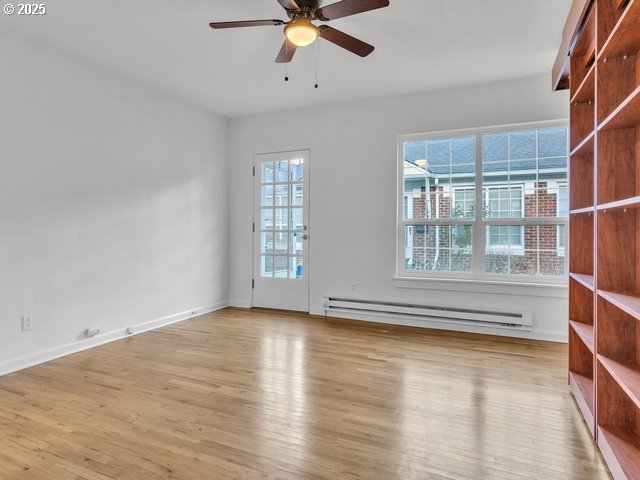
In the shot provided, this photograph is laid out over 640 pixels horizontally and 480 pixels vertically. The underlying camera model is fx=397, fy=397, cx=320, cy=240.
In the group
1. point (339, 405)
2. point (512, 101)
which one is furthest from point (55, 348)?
point (512, 101)

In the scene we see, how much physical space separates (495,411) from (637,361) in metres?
0.88

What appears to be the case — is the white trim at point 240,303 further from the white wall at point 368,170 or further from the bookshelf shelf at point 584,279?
the bookshelf shelf at point 584,279

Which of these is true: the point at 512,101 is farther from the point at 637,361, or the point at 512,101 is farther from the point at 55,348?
the point at 55,348

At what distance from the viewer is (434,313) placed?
4.60m

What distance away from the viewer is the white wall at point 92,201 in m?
3.30

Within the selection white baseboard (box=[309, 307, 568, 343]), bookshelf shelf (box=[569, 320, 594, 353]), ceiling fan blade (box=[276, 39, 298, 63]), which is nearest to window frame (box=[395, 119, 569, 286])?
white baseboard (box=[309, 307, 568, 343])

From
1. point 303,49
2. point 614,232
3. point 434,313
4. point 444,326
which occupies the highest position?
point 303,49

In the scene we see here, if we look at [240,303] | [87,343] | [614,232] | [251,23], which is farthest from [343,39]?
[240,303]

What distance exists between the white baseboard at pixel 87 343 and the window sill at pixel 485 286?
2.71 m

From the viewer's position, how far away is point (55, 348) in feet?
11.8

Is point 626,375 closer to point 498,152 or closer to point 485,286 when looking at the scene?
point 485,286

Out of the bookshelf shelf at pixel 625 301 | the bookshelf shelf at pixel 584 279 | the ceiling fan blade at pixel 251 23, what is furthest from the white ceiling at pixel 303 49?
the bookshelf shelf at pixel 625 301

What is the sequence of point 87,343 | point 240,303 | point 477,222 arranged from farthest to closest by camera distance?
point 240,303 < point 477,222 < point 87,343

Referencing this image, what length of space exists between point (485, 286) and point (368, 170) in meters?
1.96
